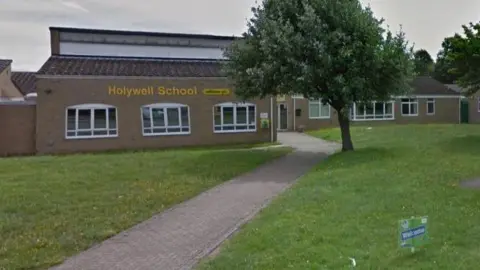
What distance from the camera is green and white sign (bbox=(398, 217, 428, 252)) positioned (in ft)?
17.0

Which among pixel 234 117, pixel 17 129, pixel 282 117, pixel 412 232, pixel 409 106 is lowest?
pixel 412 232

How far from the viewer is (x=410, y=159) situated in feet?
47.0

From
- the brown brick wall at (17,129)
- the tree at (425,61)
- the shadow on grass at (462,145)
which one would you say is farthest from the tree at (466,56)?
the tree at (425,61)

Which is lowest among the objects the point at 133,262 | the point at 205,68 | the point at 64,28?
the point at 133,262

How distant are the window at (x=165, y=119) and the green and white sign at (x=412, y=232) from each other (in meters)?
21.0

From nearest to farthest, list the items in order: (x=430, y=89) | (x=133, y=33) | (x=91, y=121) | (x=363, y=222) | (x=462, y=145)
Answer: (x=363, y=222) → (x=462, y=145) → (x=91, y=121) → (x=133, y=33) → (x=430, y=89)

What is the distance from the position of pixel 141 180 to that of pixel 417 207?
300 inches

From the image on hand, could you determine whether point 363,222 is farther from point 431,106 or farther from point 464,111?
point 464,111

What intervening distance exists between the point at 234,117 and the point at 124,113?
6.42m

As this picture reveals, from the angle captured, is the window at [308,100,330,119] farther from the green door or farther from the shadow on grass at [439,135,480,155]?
the shadow on grass at [439,135,480,155]

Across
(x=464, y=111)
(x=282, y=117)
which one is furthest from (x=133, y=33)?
(x=464, y=111)

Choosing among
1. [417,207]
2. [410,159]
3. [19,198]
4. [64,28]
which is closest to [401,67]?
[410,159]

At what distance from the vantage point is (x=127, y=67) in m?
26.6

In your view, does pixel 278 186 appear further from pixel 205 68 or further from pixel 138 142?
pixel 205 68
